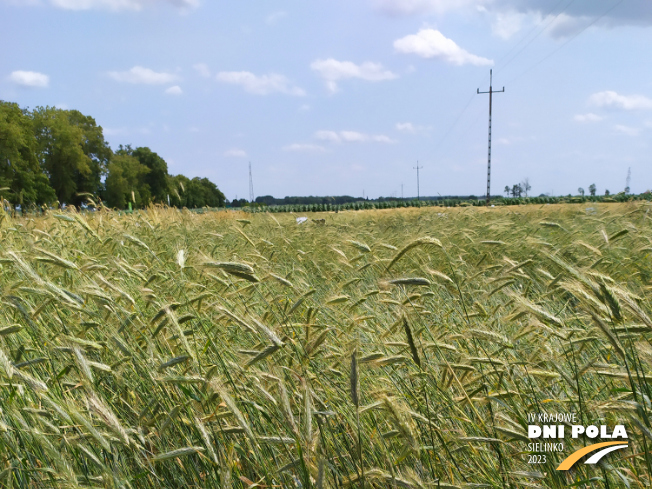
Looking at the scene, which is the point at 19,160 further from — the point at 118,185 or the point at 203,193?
the point at 203,193

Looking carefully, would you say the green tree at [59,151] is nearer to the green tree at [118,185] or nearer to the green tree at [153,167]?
the green tree at [118,185]

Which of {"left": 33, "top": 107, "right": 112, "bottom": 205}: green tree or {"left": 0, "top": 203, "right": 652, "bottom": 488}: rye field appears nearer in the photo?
{"left": 0, "top": 203, "right": 652, "bottom": 488}: rye field

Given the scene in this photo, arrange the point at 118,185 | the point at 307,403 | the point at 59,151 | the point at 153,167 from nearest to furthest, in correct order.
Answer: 1. the point at 307,403
2. the point at 59,151
3. the point at 118,185
4. the point at 153,167

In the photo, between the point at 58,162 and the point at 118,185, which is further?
the point at 118,185

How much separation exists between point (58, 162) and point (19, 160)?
9184mm

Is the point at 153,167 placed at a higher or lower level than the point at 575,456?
higher

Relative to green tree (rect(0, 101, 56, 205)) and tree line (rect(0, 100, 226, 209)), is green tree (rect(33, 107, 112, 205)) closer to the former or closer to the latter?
tree line (rect(0, 100, 226, 209))

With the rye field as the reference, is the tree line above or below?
above

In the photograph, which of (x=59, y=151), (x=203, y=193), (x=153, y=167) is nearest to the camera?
(x=59, y=151)

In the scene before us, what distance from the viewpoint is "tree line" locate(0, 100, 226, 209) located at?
29984 mm

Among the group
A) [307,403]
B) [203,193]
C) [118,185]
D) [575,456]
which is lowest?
[575,456]

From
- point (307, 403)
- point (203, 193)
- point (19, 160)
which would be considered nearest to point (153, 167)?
point (203, 193)

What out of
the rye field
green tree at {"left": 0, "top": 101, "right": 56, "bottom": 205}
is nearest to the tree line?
green tree at {"left": 0, "top": 101, "right": 56, "bottom": 205}

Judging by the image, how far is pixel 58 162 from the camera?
39344 mm
